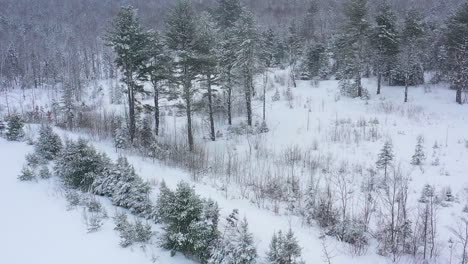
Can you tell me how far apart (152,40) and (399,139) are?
18.0 meters

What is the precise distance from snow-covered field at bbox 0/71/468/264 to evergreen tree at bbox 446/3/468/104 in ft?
5.46

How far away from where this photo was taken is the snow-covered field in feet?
28.3

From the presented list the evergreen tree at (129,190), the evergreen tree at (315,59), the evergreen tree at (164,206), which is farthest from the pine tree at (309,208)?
the evergreen tree at (315,59)

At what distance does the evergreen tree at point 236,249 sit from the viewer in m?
7.47

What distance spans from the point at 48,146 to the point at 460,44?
3352cm

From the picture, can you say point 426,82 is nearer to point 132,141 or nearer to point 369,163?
point 369,163

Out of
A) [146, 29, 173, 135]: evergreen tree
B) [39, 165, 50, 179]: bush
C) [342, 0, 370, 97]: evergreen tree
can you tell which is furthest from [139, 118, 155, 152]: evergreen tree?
[342, 0, 370, 97]: evergreen tree

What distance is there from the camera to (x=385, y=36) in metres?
34.2

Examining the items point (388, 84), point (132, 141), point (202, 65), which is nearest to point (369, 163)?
point (202, 65)

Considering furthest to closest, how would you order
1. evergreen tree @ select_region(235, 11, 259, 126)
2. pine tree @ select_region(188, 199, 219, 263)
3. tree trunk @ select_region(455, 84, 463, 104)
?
tree trunk @ select_region(455, 84, 463, 104)
evergreen tree @ select_region(235, 11, 259, 126)
pine tree @ select_region(188, 199, 219, 263)

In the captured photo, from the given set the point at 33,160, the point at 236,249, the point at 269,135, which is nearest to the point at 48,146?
the point at 33,160

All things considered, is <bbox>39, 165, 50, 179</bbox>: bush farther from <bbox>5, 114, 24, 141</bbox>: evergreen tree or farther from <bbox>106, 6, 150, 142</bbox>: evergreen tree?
<bbox>106, 6, 150, 142</bbox>: evergreen tree

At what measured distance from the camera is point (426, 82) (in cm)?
3719

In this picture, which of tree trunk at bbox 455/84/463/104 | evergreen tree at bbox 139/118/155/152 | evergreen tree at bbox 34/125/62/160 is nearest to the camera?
evergreen tree at bbox 34/125/62/160
